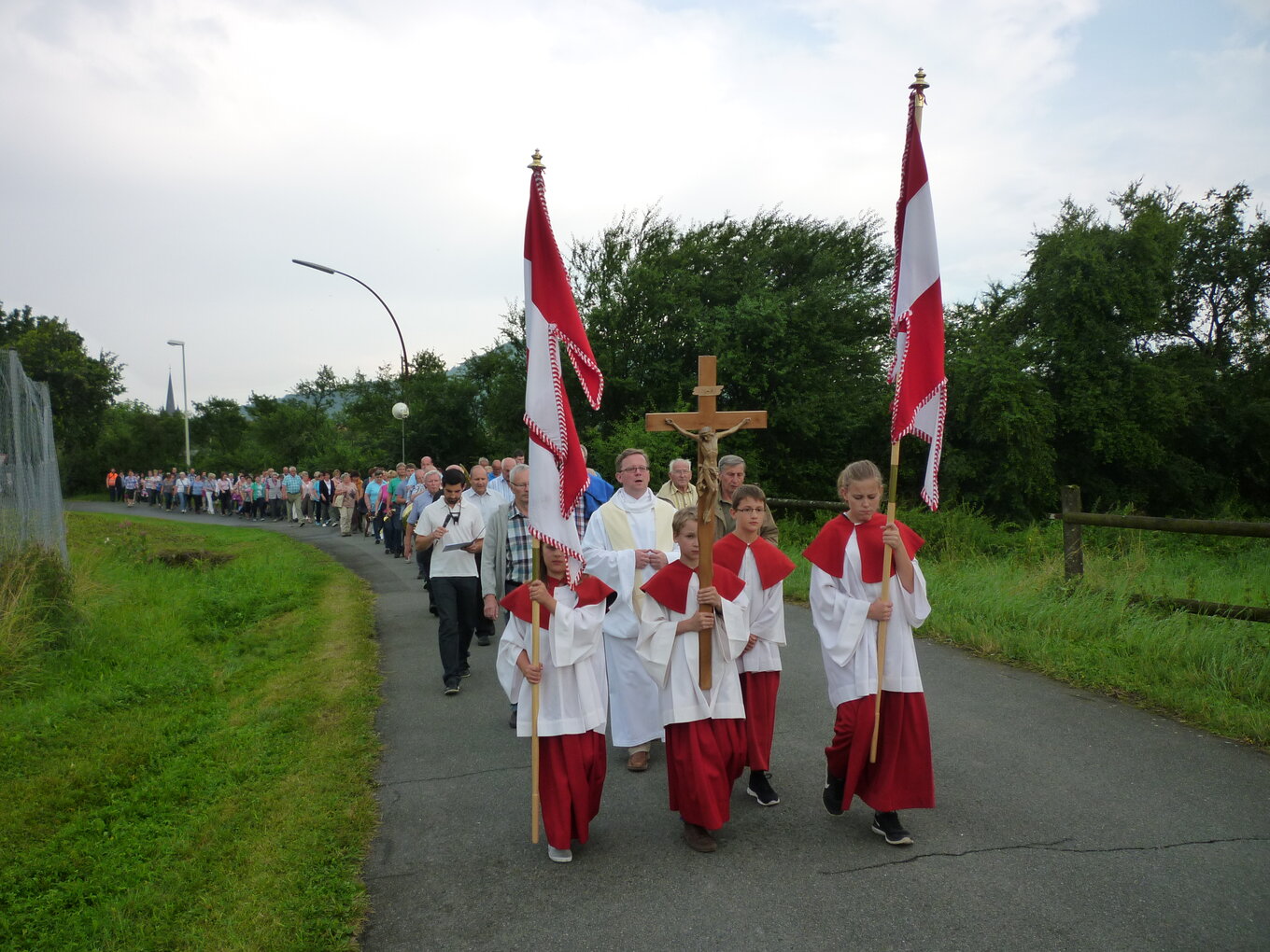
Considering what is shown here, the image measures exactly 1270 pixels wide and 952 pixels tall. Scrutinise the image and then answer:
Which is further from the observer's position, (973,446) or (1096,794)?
(973,446)

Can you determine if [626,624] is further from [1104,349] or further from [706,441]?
[1104,349]

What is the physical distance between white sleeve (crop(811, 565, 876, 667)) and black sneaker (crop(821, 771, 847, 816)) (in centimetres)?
62

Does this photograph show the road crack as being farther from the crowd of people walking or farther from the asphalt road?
the crowd of people walking

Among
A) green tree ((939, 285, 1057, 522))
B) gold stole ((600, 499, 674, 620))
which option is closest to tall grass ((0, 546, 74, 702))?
gold stole ((600, 499, 674, 620))

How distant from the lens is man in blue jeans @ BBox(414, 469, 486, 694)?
754 centimetres

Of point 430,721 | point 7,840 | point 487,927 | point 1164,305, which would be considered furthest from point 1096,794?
point 1164,305

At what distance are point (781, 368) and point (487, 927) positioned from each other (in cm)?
1798

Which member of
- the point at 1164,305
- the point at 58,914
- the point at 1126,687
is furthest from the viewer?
the point at 1164,305

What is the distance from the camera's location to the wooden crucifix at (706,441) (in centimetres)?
432

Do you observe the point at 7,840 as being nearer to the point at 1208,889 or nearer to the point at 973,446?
the point at 1208,889

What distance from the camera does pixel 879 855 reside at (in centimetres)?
411

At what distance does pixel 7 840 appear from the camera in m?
4.86

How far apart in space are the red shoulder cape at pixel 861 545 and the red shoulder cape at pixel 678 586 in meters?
0.44

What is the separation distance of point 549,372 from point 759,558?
1613 mm
